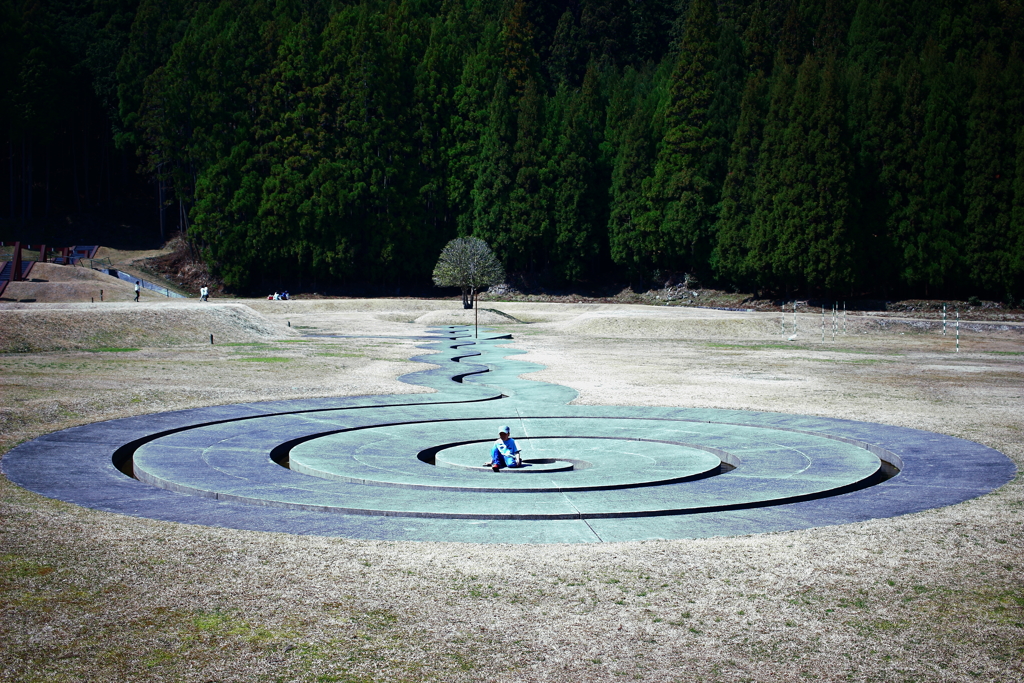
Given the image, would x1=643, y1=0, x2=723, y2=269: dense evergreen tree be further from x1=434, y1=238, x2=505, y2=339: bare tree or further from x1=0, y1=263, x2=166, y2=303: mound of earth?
x1=0, y1=263, x2=166, y2=303: mound of earth

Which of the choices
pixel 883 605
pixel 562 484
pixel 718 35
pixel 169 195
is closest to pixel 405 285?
pixel 169 195

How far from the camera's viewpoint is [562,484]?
32.6ft

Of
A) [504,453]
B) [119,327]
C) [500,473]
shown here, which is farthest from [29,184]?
[500,473]

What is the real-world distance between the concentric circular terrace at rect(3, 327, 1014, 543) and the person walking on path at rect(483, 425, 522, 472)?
0.16 metres

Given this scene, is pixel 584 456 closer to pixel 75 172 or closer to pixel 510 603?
pixel 510 603

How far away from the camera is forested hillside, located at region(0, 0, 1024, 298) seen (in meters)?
50.2

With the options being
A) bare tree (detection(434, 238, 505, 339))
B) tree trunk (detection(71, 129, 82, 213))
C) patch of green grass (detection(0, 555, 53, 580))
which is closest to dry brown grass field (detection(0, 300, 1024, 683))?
patch of green grass (detection(0, 555, 53, 580))

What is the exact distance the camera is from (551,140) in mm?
63188

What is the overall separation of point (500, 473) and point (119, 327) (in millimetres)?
21460

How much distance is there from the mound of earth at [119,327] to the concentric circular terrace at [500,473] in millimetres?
13397

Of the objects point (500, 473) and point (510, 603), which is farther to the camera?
point (500, 473)

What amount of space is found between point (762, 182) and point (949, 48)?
18477mm

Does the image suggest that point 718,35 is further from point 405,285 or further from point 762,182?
point 405,285

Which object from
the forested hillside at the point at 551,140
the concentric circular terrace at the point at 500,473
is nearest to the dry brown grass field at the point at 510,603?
the concentric circular terrace at the point at 500,473
